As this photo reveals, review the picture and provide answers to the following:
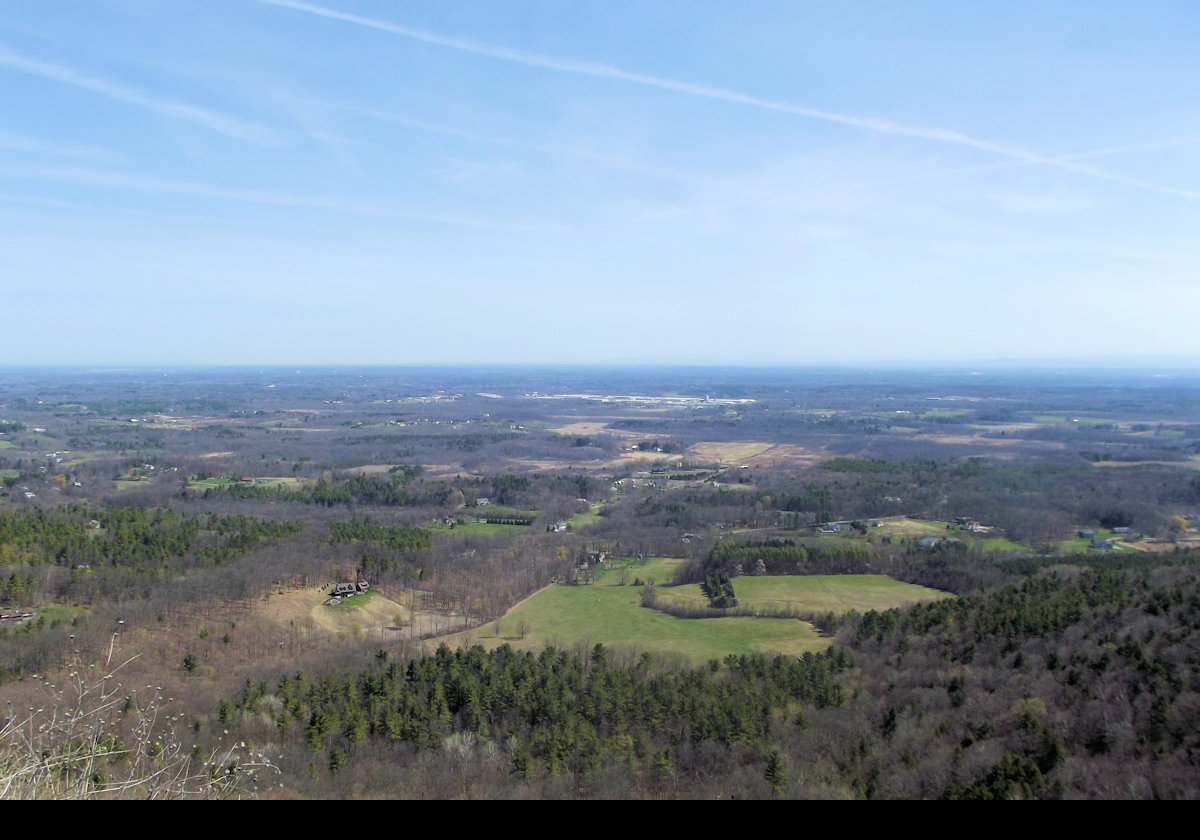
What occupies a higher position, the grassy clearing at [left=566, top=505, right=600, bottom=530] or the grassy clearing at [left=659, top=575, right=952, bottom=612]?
the grassy clearing at [left=659, top=575, right=952, bottom=612]

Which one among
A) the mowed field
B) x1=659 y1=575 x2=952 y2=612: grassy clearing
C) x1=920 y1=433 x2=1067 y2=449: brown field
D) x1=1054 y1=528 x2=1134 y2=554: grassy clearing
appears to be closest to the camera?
the mowed field

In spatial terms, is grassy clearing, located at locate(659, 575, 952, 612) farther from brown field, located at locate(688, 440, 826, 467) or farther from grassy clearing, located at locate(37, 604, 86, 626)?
brown field, located at locate(688, 440, 826, 467)

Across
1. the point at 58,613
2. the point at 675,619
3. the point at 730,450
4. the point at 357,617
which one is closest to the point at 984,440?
the point at 730,450

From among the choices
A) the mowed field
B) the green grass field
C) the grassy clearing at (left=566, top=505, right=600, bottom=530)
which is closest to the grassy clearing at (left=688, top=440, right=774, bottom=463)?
the grassy clearing at (left=566, top=505, right=600, bottom=530)

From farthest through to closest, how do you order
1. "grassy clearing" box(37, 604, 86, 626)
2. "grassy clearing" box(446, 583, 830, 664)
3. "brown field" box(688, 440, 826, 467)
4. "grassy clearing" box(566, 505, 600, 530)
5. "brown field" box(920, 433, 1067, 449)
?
1. "brown field" box(920, 433, 1067, 449)
2. "brown field" box(688, 440, 826, 467)
3. "grassy clearing" box(566, 505, 600, 530)
4. "grassy clearing" box(446, 583, 830, 664)
5. "grassy clearing" box(37, 604, 86, 626)

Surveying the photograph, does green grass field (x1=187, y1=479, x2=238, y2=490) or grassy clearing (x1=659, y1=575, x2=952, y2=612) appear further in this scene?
green grass field (x1=187, y1=479, x2=238, y2=490)

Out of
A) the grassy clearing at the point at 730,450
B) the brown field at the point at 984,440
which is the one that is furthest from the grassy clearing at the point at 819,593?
the brown field at the point at 984,440
